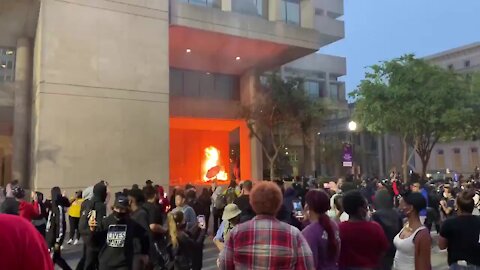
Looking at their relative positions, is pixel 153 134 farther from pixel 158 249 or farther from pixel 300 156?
pixel 300 156

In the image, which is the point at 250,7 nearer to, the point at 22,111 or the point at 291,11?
the point at 291,11

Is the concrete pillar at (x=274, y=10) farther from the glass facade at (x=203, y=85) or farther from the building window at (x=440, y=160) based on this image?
the building window at (x=440, y=160)

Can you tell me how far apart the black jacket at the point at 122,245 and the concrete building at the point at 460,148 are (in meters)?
58.5

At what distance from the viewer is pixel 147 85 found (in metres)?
19.4

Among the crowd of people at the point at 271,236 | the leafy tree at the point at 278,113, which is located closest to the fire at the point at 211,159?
the leafy tree at the point at 278,113

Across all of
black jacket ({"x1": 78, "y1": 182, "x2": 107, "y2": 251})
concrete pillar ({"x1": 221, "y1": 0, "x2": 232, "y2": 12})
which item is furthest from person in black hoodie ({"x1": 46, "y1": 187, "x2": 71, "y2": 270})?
concrete pillar ({"x1": 221, "y1": 0, "x2": 232, "y2": 12})

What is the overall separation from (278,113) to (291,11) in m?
6.53

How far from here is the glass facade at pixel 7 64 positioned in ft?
79.7

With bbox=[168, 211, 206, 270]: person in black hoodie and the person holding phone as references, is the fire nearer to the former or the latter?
bbox=[168, 211, 206, 270]: person in black hoodie

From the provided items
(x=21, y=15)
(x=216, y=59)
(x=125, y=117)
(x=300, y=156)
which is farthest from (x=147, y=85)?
(x=300, y=156)

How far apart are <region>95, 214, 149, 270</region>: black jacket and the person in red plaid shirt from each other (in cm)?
220

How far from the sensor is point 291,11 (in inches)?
1082

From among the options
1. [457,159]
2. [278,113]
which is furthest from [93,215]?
[457,159]

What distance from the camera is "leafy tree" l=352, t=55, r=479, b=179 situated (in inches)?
842
